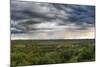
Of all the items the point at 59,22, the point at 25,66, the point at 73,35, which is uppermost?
the point at 59,22

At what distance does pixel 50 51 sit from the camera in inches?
93.8

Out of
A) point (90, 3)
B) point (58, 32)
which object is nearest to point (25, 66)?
point (58, 32)

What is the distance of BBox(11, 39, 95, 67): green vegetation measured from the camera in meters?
2.25

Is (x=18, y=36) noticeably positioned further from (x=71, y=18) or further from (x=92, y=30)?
(x=92, y=30)

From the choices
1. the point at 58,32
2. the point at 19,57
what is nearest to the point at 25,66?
the point at 19,57

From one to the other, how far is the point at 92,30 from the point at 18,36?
41.5 inches

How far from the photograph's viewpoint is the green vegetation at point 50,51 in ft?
7.39

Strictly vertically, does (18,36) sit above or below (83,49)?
above
